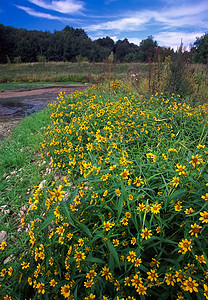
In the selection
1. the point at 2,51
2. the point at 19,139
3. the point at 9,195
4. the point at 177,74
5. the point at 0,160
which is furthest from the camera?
the point at 2,51

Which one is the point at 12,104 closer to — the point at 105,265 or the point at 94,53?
the point at 105,265

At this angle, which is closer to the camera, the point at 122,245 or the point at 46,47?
the point at 122,245

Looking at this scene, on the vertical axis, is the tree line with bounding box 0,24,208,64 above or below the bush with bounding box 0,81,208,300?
above

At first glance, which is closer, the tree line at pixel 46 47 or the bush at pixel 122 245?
the bush at pixel 122 245

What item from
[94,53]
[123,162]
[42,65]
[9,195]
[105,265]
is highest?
[94,53]

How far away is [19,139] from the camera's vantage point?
13.4 ft

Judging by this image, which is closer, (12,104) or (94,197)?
(94,197)

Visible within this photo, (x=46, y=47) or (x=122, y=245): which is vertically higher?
(x=46, y=47)

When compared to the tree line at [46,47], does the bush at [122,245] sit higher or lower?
lower

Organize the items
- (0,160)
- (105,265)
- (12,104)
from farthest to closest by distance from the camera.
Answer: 1. (12,104)
2. (0,160)
3. (105,265)

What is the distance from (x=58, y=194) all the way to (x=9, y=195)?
172cm

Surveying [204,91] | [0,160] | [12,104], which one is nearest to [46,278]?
[0,160]

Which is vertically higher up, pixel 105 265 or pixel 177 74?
pixel 177 74

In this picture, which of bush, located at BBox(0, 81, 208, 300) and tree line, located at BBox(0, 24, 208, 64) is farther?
tree line, located at BBox(0, 24, 208, 64)
